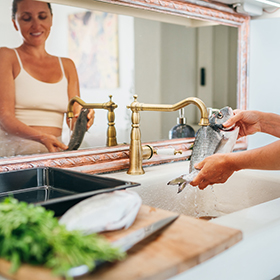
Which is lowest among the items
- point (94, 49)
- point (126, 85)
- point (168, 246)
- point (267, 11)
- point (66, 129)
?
point (168, 246)

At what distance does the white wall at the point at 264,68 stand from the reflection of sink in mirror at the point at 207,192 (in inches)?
22.6

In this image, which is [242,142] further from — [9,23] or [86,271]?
[86,271]

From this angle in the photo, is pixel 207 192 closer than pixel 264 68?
Yes

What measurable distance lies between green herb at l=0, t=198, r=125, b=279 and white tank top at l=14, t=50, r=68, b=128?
65 cm

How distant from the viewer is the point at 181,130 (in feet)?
5.57

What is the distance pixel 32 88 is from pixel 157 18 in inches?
24.7

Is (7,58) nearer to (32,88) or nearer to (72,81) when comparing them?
(32,88)

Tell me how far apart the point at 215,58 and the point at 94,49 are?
727 millimetres

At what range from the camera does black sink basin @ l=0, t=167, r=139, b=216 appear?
914mm

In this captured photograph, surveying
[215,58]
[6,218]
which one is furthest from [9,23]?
[215,58]

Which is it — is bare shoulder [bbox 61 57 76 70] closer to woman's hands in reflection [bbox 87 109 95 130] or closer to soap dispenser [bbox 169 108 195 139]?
woman's hands in reflection [bbox 87 109 95 130]

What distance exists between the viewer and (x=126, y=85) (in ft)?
4.83

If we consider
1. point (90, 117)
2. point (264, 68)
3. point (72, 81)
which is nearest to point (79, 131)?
point (90, 117)

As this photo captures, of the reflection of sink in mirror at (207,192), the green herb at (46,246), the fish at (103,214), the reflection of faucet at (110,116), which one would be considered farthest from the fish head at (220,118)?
the green herb at (46,246)
